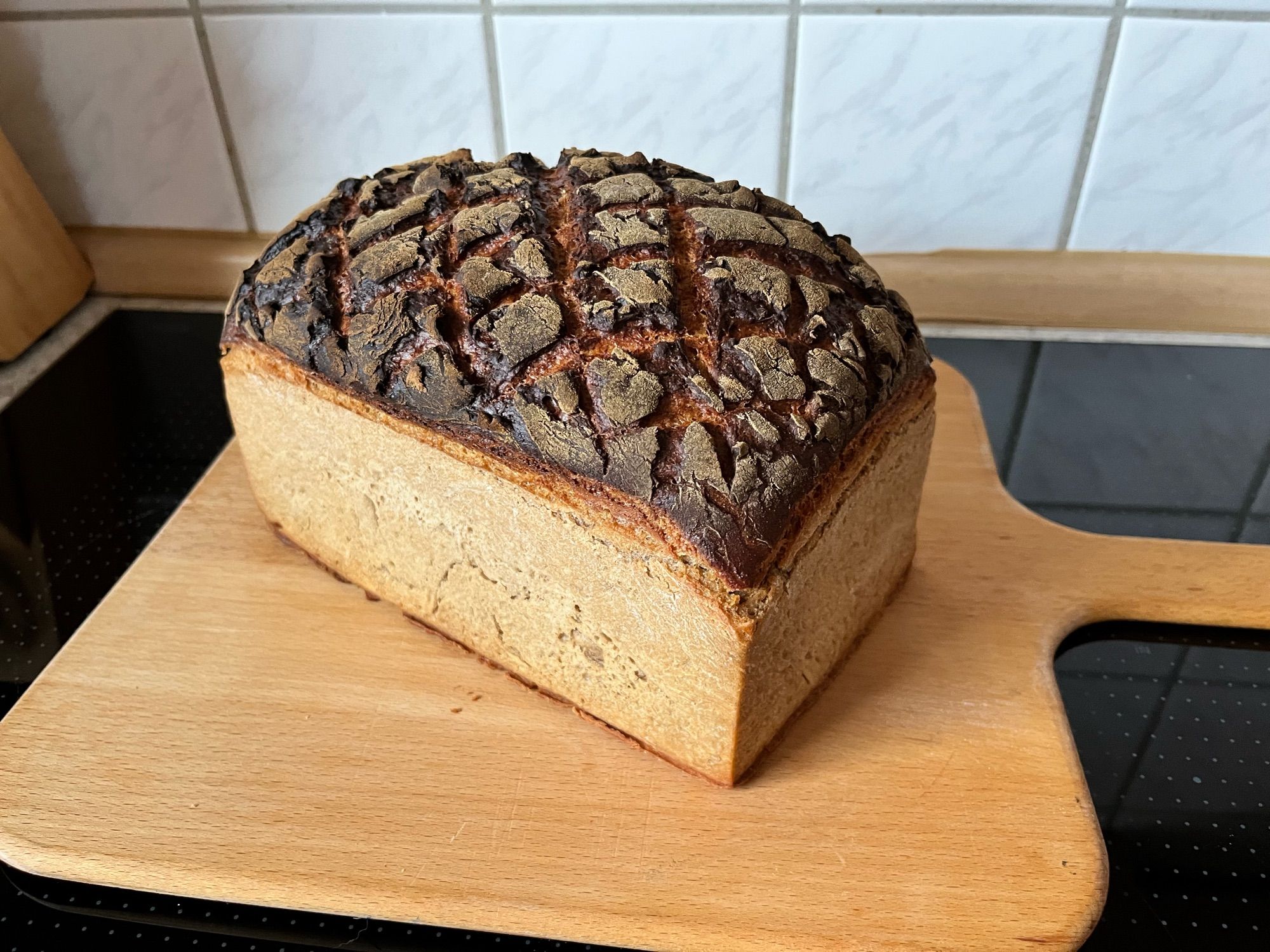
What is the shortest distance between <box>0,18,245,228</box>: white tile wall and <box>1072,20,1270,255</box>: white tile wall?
3.95ft

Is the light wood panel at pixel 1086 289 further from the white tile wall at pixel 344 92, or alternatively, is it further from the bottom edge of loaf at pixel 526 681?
the bottom edge of loaf at pixel 526 681

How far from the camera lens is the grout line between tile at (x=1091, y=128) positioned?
3.91ft

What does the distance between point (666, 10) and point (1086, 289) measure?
0.69m

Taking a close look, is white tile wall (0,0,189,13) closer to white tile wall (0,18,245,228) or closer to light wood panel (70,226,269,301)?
white tile wall (0,18,245,228)

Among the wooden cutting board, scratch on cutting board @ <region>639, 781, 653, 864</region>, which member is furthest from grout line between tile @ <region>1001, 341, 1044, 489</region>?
scratch on cutting board @ <region>639, 781, 653, 864</region>

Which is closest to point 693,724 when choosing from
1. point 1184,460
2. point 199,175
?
point 1184,460

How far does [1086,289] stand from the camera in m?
1.38

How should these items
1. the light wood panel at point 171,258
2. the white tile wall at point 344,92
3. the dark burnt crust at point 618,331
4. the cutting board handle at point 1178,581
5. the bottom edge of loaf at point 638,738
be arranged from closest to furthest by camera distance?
the dark burnt crust at point 618,331, the bottom edge of loaf at point 638,738, the cutting board handle at point 1178,581, the white tile wall at point 344,92, the light wood panel at point 171,258

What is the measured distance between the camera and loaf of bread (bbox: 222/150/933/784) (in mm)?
709

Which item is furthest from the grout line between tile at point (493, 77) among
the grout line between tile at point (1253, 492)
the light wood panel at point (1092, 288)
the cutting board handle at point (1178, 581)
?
the grout line between tile at point (1253, 492)

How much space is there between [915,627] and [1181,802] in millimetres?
249

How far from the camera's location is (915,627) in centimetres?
92

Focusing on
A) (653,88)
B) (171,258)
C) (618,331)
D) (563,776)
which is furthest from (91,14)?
(563,776)

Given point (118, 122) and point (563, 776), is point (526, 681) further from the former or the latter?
point (118, 122)
